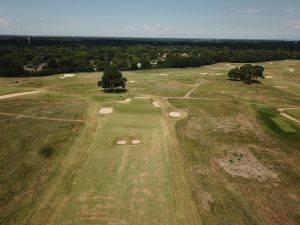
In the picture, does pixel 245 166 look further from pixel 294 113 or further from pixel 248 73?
pixel 248 73

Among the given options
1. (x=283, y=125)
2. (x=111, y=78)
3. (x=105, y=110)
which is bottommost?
(x=283, y=125)

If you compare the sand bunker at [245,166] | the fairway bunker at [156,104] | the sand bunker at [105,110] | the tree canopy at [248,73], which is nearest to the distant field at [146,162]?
the sand bunker at [245,166]

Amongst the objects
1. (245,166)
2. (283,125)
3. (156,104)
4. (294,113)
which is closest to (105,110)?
(156,104)

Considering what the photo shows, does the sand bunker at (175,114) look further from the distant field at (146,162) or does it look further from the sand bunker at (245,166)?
the sand bunker at (245,166)

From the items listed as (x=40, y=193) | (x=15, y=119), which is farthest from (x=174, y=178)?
(x=15, y=119)

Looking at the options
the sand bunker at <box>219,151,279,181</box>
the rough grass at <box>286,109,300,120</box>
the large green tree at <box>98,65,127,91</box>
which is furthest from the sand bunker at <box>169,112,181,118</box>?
the rough grass at <box>286,109,300,120</box>

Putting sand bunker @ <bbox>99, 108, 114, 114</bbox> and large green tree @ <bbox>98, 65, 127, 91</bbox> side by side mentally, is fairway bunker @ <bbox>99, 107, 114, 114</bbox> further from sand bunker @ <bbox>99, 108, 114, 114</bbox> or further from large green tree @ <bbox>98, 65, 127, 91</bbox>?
large green tree @ <bbox>98, 65, 127, 91</bbox>
